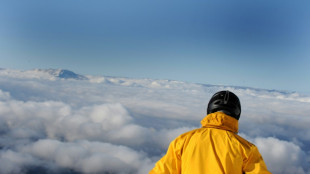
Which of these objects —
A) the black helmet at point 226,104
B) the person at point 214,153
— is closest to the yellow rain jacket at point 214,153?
the person at point 214,153

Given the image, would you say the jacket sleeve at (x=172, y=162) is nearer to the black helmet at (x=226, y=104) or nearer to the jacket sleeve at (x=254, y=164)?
the jacket sleeve at (x=254, y=164)

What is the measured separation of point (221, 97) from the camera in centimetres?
479

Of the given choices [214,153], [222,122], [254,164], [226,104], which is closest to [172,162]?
[214,153]

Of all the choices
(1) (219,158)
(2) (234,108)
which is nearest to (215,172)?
(1) (219,158)

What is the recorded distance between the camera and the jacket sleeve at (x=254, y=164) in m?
3.52

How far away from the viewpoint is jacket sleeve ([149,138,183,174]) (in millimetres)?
3965

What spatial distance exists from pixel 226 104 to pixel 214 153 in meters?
1.34

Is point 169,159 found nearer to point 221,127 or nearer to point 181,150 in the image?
point 181,150

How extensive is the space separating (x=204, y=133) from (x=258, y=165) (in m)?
1.02

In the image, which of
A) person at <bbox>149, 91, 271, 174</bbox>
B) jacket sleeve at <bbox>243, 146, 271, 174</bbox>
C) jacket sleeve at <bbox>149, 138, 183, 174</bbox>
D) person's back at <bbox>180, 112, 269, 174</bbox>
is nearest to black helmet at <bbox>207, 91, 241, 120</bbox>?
person at <bbox>149, 91, 271, 174</bbox>

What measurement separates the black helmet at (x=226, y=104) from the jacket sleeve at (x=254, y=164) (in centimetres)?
97

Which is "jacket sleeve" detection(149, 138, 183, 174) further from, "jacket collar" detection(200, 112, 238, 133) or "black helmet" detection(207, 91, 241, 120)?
"black helmet" detection(207, 91, 241, 120)

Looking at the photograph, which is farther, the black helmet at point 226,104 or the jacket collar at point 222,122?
the black helmet at point 226,104

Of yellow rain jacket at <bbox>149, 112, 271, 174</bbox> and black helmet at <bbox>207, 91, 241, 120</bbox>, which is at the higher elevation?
Answer: black helmet at <bbox>207, 91, 241, 120</bbox>
